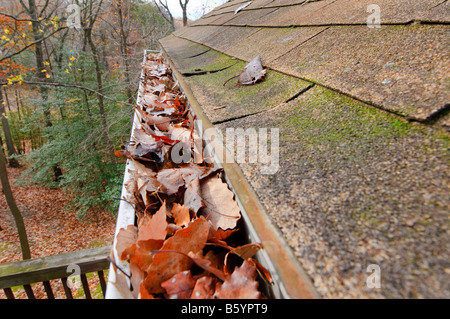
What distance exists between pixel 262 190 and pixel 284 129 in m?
0.32

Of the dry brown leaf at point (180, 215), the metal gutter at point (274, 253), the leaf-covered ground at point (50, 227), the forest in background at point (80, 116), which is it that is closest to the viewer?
the metal gutter at point (274, 253)

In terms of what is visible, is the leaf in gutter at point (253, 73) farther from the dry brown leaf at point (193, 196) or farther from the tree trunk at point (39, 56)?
the tree trunk at point (39, 56)

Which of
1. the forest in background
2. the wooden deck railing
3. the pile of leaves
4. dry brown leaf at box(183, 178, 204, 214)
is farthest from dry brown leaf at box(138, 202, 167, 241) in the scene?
the forest in background

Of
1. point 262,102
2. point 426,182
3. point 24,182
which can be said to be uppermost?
point 262,102

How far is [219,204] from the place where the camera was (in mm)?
789

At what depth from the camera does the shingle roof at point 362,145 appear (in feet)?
1.39

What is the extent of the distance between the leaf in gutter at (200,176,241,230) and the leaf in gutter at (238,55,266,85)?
74 cm

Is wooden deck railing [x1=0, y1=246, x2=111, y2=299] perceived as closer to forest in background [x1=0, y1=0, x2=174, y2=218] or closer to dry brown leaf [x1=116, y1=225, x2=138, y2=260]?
dry brown leaf [x1=116, y1=225, x2=138, y2=260]

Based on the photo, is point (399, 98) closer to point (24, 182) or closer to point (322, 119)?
point (322, 119)

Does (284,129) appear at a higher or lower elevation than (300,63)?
lower

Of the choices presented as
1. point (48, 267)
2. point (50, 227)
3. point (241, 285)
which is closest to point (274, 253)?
point (241, 285)

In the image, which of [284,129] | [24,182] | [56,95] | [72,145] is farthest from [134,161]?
[24,182]

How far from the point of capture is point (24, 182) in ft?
43.7

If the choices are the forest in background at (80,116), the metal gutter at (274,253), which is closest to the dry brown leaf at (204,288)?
the metal gutter at (274,253)
